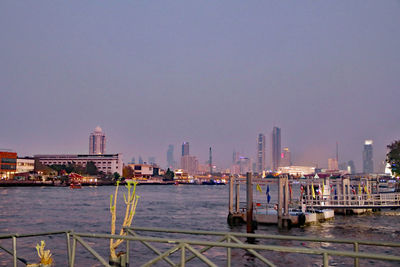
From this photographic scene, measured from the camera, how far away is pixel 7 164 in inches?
7072

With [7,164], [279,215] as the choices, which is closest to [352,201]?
[279,215]

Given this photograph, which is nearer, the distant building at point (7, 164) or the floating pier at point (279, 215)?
the floating pier at point (279, 215)

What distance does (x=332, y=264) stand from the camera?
2573cm

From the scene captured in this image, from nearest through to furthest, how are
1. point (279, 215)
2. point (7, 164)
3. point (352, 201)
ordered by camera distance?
point (279, 215) < point (352, 201) < point (7, 164)

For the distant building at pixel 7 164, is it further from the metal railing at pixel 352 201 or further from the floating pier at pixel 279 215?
the floating pier at pixel 279 215

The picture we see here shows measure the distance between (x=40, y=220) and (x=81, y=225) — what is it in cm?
725

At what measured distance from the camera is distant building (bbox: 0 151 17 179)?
17712 centimetres

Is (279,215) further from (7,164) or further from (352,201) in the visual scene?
(7,164)

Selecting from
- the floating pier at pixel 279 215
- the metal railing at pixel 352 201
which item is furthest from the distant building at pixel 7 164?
the floating pier at pixel 279 215

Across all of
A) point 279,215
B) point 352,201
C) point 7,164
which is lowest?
point 279,215

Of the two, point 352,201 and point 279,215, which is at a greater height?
point 352,201

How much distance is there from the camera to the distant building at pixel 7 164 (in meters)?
177

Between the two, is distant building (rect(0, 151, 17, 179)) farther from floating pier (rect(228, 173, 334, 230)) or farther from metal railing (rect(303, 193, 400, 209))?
floating pier (rect(228, 173, 334, 230))

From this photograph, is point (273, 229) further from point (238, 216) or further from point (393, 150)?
point (393, 150)
